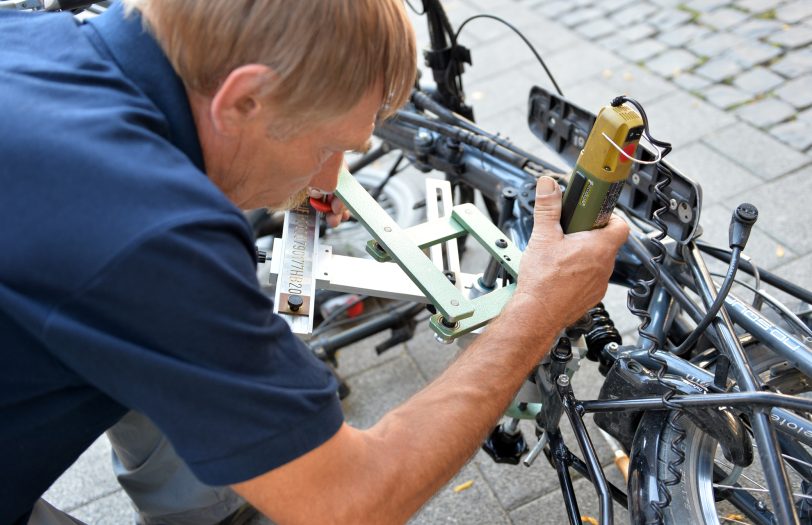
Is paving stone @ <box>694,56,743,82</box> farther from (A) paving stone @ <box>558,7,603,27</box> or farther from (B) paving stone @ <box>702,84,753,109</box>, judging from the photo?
(A) paving stone @ <box>558,7,603,27</box>

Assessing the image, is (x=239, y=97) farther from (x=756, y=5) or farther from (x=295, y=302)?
(x=756, y=5)

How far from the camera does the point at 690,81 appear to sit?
3.76 metres

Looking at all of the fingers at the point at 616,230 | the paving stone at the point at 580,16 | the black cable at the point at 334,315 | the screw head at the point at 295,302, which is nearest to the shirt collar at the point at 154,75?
the screw head at the point at 295,302

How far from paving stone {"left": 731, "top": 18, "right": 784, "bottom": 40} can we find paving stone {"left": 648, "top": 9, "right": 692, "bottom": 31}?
0.29 metres

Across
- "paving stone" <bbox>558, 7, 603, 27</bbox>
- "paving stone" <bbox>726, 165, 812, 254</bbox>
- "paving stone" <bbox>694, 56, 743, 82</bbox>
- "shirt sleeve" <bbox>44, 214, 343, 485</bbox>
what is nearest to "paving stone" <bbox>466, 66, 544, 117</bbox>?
"paving stone" <bbox>558, 7, 603, 27</bbox>

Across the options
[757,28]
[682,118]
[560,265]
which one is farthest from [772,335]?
[757,28]

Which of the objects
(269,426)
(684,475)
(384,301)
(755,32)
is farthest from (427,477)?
(755,32)

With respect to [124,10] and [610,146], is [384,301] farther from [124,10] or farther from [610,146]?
[124,10]

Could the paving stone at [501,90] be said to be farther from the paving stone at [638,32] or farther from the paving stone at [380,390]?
the paving stone at [380,390]

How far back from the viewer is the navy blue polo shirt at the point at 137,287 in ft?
3.25

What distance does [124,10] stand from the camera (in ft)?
4.02

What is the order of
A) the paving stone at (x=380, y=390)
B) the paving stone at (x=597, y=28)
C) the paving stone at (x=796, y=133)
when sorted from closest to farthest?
the paving stone at (x=380, y=390), the paving stone at (x=796, y=133), the paving stone at (x=597, y=28)

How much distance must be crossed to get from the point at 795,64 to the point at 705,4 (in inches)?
29.5

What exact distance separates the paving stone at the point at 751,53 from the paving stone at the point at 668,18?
0.41 metres
